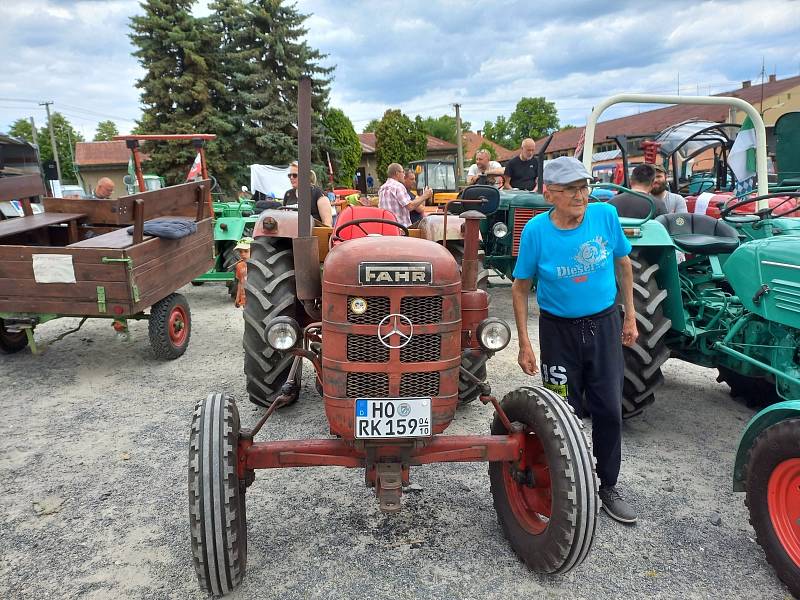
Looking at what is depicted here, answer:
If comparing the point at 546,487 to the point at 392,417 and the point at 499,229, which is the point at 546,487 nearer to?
the point at 392,417

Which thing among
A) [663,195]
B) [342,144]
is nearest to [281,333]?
[663,195]

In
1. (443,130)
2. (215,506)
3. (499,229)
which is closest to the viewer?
(215,506)

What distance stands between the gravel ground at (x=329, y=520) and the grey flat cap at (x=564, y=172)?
1636mm

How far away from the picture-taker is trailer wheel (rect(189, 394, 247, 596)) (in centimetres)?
200

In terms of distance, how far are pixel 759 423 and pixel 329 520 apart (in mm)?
1969

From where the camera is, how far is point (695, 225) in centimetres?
375

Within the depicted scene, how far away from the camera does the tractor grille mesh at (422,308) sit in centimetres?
212

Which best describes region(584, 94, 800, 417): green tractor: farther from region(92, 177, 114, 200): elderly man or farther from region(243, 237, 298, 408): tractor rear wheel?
region(92, 177, 114, 200): elderly man

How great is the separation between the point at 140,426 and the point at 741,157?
21.1 ft

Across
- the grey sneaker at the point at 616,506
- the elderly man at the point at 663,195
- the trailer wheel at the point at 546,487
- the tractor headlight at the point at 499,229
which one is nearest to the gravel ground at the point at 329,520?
the grey sneaker at the point at 616,506

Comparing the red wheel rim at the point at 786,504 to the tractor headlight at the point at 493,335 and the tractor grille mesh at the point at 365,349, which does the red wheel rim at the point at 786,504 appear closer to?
the tractor headlight at the point at 493,335

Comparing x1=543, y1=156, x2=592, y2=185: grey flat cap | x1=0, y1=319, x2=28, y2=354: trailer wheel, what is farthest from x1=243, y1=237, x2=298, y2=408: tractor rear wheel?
x1=0, y1=319, x2=28, y2=354: trailer wheel

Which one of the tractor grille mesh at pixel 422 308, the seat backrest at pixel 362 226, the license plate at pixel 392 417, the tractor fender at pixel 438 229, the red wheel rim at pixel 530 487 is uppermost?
the seat backrest at pixel 362 226

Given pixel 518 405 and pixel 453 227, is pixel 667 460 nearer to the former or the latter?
pixel 518 405
